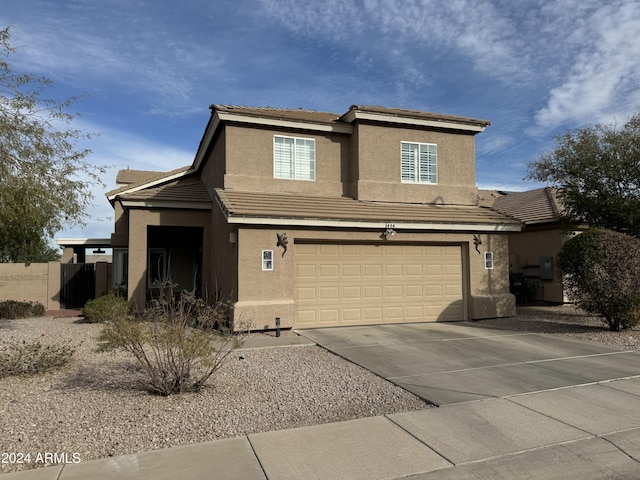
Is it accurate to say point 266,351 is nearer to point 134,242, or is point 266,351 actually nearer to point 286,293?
point 286,293

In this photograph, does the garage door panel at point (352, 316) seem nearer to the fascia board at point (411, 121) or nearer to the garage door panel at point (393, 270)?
the garage door panel at point (393, 270)

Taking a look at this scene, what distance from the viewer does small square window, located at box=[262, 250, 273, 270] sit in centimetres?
1179

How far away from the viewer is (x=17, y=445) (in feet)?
15.6

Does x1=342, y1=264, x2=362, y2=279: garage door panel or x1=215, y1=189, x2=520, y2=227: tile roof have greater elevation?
x1=215, y1=189, x2=520, y2=227: tile roof

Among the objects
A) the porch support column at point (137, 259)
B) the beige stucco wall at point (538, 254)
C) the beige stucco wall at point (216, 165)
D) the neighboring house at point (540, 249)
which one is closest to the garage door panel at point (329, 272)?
the beige stucco wall at point (216, 165)

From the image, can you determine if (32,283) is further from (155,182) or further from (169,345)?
(169,345)

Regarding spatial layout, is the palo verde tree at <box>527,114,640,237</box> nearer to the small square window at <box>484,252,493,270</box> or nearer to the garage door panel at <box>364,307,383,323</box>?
the small square window at <box>484,252,493,270</box>

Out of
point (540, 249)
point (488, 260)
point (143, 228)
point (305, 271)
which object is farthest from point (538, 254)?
point (143, 228)

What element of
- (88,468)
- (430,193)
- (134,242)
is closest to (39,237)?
(134,242)

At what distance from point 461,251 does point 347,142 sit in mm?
4987

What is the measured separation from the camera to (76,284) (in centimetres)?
1948

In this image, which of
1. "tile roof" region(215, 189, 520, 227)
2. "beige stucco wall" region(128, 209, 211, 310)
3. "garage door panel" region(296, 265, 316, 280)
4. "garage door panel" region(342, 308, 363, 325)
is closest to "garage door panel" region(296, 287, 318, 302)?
"garage door panel" region(296, 265, 316, 280)

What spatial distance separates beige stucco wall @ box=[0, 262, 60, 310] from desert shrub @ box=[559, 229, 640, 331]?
742 inches

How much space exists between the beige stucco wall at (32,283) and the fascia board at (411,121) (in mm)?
13660
